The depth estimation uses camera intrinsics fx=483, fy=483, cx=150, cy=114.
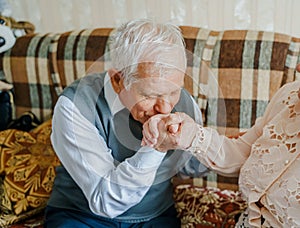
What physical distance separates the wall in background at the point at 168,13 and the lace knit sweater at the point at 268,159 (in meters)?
0.84

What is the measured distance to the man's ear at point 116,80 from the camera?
1.14m

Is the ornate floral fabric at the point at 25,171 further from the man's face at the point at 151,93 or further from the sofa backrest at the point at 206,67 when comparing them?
the man's face at the point at 151,93

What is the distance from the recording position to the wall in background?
2.02 m

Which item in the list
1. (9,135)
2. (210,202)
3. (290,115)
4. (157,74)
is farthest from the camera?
(9,135)

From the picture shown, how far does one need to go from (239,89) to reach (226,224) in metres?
0.48

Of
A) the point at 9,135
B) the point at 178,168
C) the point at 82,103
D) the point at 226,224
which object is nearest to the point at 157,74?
the point at 82,103

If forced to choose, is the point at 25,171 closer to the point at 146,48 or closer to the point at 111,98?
the point at 111,98

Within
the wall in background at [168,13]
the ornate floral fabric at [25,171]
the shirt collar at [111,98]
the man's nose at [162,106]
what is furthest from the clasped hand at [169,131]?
the wall in background at [168,13]

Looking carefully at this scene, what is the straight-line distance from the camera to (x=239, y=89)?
170 centimetres

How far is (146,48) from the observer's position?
3.54ft

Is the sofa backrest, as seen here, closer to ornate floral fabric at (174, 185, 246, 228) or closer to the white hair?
the white hair

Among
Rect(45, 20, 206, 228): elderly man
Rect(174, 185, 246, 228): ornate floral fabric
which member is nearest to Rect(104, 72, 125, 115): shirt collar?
Rect(45, 20, 206, 228): elderly man

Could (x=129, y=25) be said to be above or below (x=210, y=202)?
above

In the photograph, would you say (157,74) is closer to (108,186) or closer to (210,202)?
(108,186)
